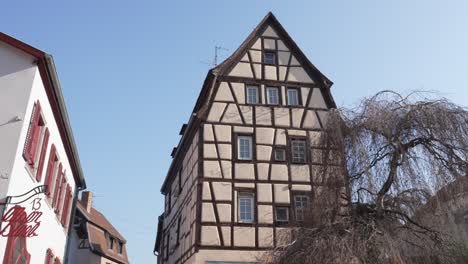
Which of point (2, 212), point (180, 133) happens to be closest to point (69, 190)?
point (180, 133)

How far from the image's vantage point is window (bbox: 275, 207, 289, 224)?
640 inches

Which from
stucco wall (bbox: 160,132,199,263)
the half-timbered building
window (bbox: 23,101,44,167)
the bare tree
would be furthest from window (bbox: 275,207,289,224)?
window (bbox: 23,101,44,167)

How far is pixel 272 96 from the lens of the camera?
1838cm

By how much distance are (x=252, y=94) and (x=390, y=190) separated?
9.35m

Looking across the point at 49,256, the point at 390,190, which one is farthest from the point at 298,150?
the point at 49,256

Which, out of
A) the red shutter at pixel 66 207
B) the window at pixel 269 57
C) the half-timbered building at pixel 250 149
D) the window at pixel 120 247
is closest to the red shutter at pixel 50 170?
the red shutter at pixel 66 207

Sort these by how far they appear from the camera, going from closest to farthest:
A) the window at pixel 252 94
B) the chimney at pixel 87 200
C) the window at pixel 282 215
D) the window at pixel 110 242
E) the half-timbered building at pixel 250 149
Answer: the half-timbered building at pixel 250 149 → the window at pixel 282 215 → the window at pixel 252 94 → the window at pixel 110 242 → the chimney at pixel 87 200

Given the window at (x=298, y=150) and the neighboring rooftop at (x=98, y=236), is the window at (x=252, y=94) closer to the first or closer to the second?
the window at (x=298, y=150)

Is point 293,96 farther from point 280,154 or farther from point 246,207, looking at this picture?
point 246,207

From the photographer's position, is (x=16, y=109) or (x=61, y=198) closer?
(x=16, y=109)

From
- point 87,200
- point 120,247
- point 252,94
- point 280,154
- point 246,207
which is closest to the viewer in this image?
point 246,207

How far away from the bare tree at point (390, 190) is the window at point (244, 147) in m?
6.72

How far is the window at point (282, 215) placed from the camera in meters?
16.2

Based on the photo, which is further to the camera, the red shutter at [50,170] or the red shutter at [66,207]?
the red shutter at [66,207]
